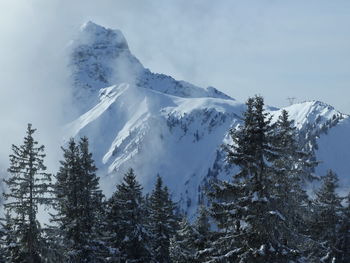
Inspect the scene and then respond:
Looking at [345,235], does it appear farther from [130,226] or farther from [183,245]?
[130,226]

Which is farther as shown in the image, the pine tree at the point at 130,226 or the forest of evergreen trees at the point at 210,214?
the pine tree at the point at 130,226

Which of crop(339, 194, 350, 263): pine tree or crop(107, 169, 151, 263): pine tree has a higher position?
crop(107, 169, 151, 263): pine tree

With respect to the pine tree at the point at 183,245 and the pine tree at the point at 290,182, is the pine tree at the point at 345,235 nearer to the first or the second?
the pine tree at the point at 290,182

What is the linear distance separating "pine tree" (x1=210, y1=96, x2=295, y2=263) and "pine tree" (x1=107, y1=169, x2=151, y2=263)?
14.4 metres

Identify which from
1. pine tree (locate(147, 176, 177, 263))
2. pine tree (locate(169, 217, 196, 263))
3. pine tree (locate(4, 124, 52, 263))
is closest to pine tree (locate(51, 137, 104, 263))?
pine tree (locate(4, 124, 52, 263))

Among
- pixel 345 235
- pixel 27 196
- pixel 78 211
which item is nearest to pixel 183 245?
pixel 78 211

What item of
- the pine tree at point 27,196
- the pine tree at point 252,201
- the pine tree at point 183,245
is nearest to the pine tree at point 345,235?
the pine tree at point 183,245

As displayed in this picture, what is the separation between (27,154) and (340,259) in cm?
2202

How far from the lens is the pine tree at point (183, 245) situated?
40.3 m

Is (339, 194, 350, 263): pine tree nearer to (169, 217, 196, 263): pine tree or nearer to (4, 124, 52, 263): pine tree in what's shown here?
(169, 217, 196, 263): pine tree

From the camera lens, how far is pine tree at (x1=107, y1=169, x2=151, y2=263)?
120 feet

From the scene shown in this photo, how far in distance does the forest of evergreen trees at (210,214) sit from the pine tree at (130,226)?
0.22 feet

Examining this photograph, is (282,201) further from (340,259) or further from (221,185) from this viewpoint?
(340,259)

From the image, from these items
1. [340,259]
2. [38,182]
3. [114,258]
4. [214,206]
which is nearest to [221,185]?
[214,206]
